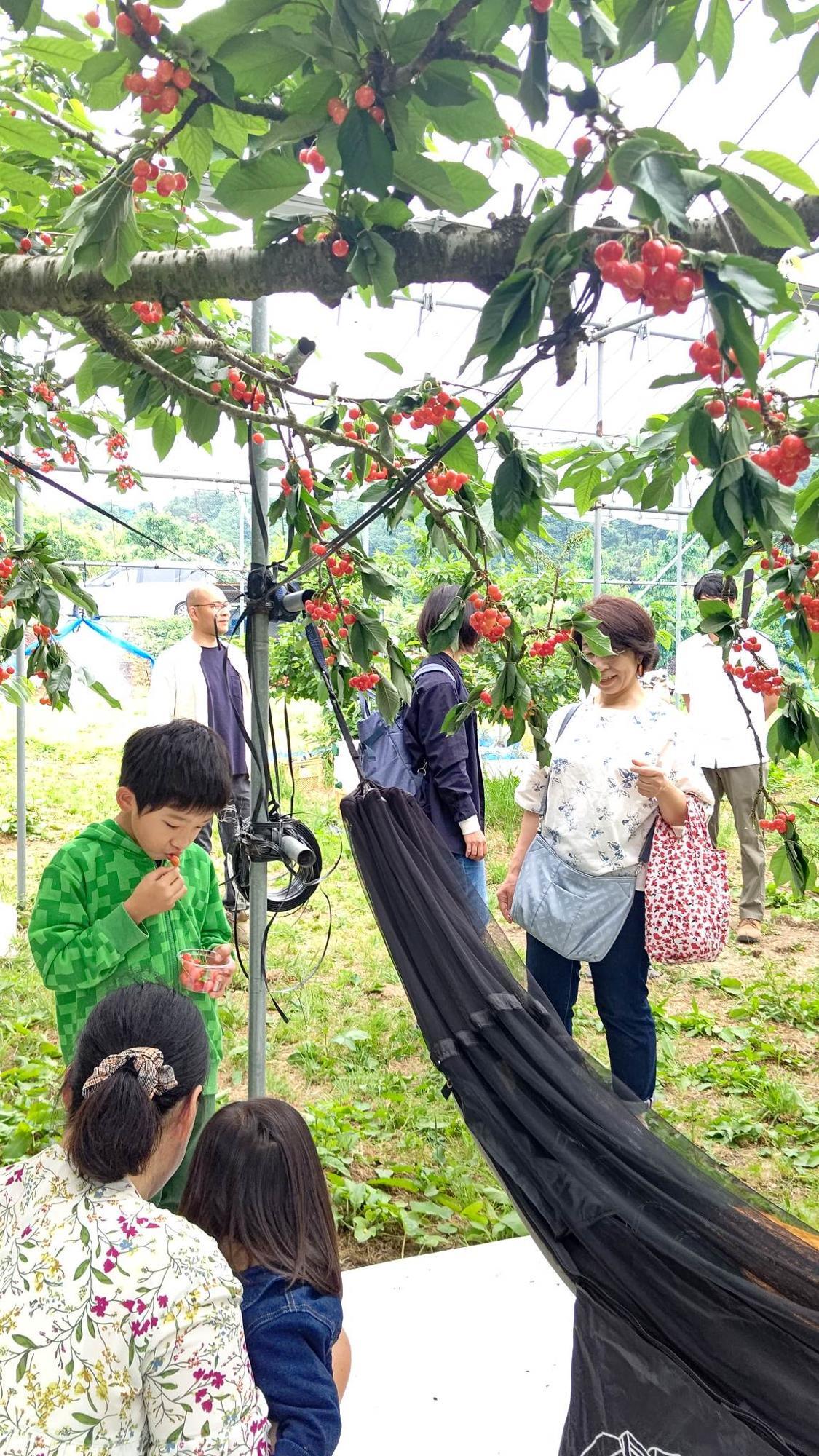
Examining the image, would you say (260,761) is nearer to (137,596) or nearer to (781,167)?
(781,167)

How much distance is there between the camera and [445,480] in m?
1.50

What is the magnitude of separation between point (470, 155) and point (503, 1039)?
5950 mm

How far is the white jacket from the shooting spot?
10.1 feet

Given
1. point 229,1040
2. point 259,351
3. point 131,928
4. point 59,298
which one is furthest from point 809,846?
point 59,298

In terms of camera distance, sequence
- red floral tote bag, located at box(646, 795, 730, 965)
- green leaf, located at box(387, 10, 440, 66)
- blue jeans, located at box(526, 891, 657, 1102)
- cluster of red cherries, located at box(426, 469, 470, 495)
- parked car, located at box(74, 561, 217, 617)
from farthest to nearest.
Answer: parked car, located at box(74, 561, 217, 617) < blue jeans, located at box(526, 891, 657, 1102) < red floral tote bag, located at box(646, 795, 730, 965) < cluster of red cherries, located at box(426, 469, 470, 495) < green leaf, located at box(387, 10, 440, 66)

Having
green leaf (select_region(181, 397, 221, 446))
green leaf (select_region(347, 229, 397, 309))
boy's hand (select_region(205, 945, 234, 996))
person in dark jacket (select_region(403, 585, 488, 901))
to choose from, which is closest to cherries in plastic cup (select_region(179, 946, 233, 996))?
boy's hand (select_region(205, 945, 234, 996))

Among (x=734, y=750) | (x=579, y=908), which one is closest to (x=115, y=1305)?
(x=579, y=908)

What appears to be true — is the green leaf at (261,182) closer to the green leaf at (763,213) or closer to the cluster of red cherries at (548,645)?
the green leaf at (763,213)

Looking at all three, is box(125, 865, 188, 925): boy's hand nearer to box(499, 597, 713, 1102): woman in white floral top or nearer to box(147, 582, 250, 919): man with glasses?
box(499, 597, 713, 1102): woman in white floral top

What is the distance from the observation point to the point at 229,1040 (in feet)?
9.75

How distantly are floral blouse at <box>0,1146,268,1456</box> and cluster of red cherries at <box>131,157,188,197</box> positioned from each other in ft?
2.96

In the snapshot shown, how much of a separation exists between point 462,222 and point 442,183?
0.27m

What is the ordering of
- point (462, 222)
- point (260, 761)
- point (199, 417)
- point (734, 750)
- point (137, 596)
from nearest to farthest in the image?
point (462, 222) → point (199, 417) → point (260, 761) → point (734, 750) → point (137, 596)

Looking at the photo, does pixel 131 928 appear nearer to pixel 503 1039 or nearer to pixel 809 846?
pixel 503 1039
